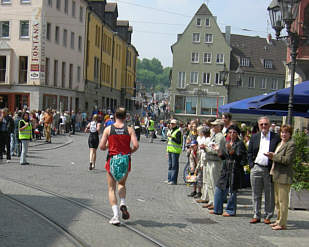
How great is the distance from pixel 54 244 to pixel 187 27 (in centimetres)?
5549

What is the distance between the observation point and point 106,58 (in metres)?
58.8

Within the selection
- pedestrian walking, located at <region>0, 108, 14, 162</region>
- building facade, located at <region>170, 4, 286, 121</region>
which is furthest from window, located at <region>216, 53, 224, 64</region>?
pedestrian walking, located at <region>0, 108, 14, 162</region>

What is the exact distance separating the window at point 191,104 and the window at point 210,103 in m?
1.01

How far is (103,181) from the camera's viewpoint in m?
13.1

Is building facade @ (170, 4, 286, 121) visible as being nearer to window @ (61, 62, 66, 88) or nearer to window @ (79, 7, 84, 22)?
window @ (79, 7, 84, 22)

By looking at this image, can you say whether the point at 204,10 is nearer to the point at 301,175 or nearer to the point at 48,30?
the point at 48,30

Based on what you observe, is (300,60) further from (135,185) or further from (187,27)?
(187,27)

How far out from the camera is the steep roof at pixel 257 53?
64.4 m

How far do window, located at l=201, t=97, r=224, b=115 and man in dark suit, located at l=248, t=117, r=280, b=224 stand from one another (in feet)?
171

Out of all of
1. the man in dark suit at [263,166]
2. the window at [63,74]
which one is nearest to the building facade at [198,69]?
the window at [63,74]

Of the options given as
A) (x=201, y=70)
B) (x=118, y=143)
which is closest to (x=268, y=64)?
(x=201, y=70)

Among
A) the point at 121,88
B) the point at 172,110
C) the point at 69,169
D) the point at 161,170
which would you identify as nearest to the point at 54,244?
the point at 69,169

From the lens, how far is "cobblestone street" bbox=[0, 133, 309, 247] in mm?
6980

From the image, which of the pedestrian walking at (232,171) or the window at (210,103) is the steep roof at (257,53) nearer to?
the window at (210,103)
